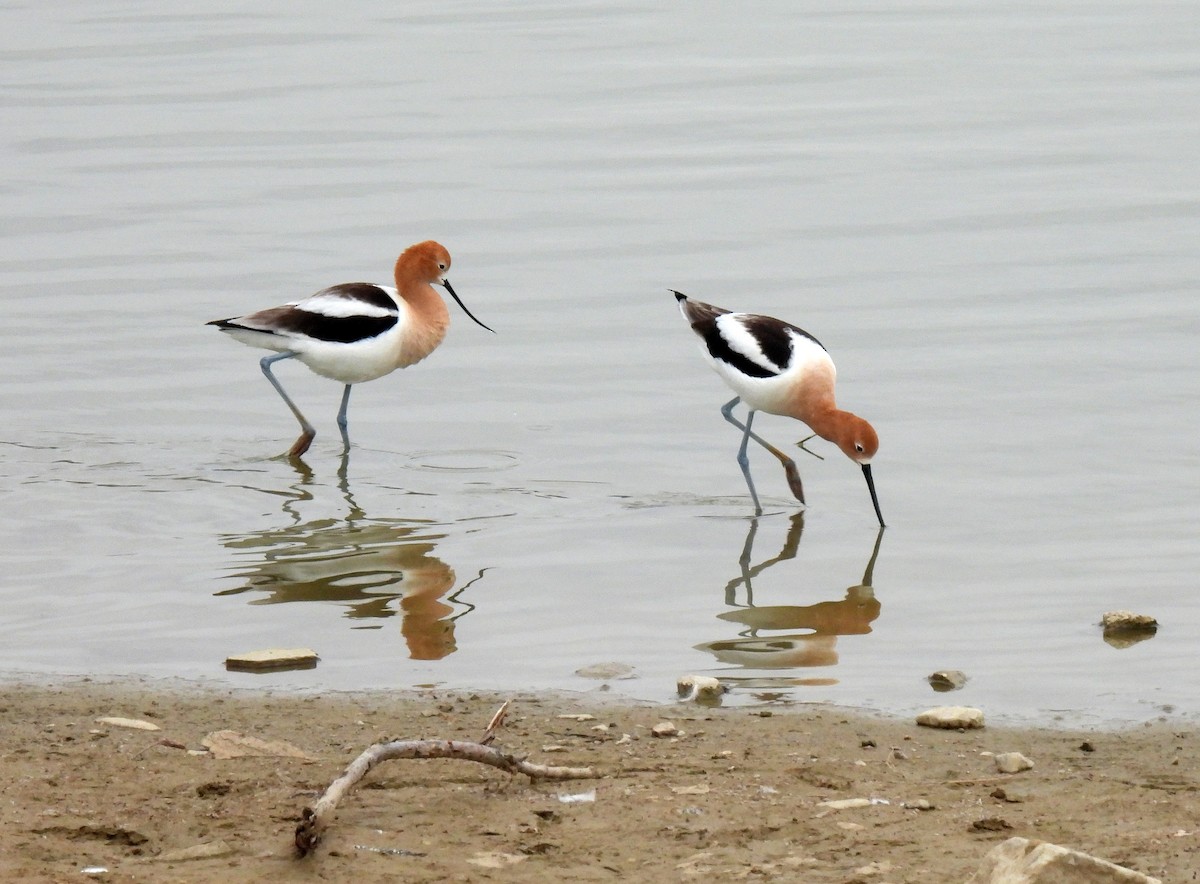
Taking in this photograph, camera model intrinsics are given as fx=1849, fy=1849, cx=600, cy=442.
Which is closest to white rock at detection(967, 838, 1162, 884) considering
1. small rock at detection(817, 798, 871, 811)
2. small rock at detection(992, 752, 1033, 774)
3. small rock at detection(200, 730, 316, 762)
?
small rock at detection(817, 798, 871, 811)

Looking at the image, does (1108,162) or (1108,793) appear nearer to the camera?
(1108,793)

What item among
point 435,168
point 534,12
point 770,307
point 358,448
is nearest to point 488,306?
point 770,307

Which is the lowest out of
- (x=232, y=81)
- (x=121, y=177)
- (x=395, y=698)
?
(x=395, y=698)

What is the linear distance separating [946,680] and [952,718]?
1.99 feet

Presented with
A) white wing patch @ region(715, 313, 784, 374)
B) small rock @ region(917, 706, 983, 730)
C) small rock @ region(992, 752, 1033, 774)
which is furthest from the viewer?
white wing patch @ region(715, 313, 784, 374)

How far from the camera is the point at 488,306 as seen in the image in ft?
39.4

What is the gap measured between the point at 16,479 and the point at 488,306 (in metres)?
4.00

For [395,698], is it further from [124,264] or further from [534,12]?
[534,12]

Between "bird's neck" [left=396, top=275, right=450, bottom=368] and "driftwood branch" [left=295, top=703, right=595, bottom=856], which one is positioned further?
"bird's neck" [left=396, top=275, right=450, bottom=368]

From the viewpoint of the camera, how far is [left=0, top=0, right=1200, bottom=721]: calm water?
666 centimetres

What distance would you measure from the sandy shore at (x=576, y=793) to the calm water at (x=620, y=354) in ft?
1.52

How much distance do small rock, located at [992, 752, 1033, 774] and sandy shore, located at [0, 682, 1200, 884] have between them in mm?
29

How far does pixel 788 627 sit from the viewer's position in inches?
264

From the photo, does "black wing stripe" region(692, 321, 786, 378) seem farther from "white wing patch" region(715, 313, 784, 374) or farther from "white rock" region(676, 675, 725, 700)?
"white rock" region(676, 675, 725, 700)
